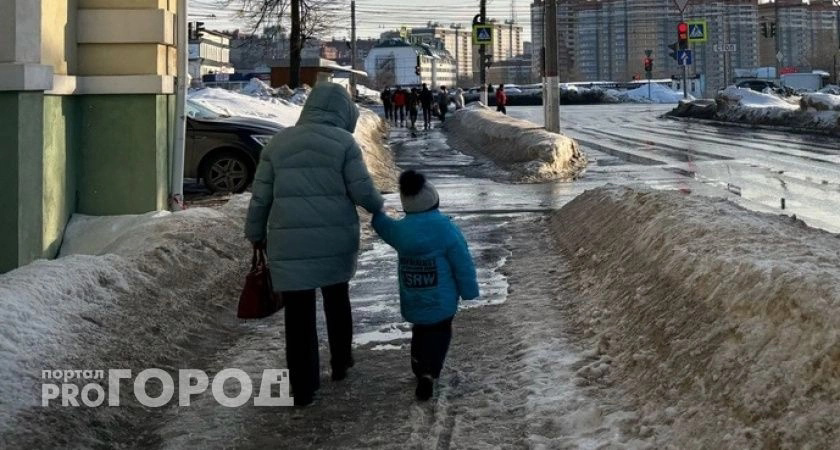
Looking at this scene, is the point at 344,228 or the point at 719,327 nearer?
the point at 719,327

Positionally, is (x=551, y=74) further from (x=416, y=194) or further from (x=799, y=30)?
(x=799, y=30)

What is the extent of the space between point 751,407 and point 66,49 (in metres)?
7.82

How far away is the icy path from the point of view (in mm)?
5105

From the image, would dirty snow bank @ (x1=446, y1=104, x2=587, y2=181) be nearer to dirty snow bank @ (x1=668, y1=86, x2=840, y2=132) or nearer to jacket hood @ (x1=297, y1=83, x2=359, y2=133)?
dirty snow bank @ (x1=668, y1=86, x2=840, y2=132)

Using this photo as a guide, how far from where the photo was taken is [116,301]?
22.4ft

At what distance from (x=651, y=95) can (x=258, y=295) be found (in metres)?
77.7

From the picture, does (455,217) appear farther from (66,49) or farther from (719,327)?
(719,327)

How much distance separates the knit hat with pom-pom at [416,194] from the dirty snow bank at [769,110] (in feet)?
91.2

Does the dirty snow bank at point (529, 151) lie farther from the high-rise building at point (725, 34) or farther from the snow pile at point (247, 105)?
the high-rise building at point (725, 34)

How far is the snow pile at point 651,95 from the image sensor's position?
3130 inches

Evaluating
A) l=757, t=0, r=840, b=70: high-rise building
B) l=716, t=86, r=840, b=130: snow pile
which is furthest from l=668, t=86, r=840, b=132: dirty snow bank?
l=757, t=0, r=840, b=70: high-rise building

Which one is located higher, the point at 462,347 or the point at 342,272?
the point at 342,272

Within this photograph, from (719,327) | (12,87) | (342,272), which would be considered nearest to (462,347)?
(342,272)

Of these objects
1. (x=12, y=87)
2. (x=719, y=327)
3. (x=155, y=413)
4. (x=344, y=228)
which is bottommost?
(x=155, y=413)
